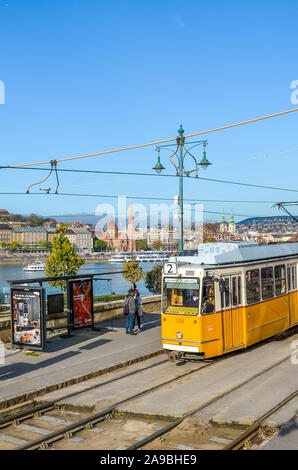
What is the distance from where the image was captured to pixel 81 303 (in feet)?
52.6

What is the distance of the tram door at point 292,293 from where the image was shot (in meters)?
15.8

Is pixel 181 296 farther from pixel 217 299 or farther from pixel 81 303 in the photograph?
pixel 81 303

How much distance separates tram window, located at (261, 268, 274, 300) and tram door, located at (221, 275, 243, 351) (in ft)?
4.36

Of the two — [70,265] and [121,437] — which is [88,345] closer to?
[121,437]

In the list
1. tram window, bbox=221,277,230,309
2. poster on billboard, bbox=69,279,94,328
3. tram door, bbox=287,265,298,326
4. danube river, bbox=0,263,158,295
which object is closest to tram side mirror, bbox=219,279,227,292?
tram window, bbox=221,277,230,309

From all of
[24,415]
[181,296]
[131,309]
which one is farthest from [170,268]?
[24,415]

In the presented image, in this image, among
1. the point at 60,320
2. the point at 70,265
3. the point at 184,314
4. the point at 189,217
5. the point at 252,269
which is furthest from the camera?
the point at 70,265

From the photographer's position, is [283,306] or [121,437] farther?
[283,306]

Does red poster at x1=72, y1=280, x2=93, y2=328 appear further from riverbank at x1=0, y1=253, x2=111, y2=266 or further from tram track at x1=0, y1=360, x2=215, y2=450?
riverbank at x1=0, y1=253, x2=111, y2=266

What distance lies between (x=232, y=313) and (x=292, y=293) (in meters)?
3.93

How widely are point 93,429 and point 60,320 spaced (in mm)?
8773
